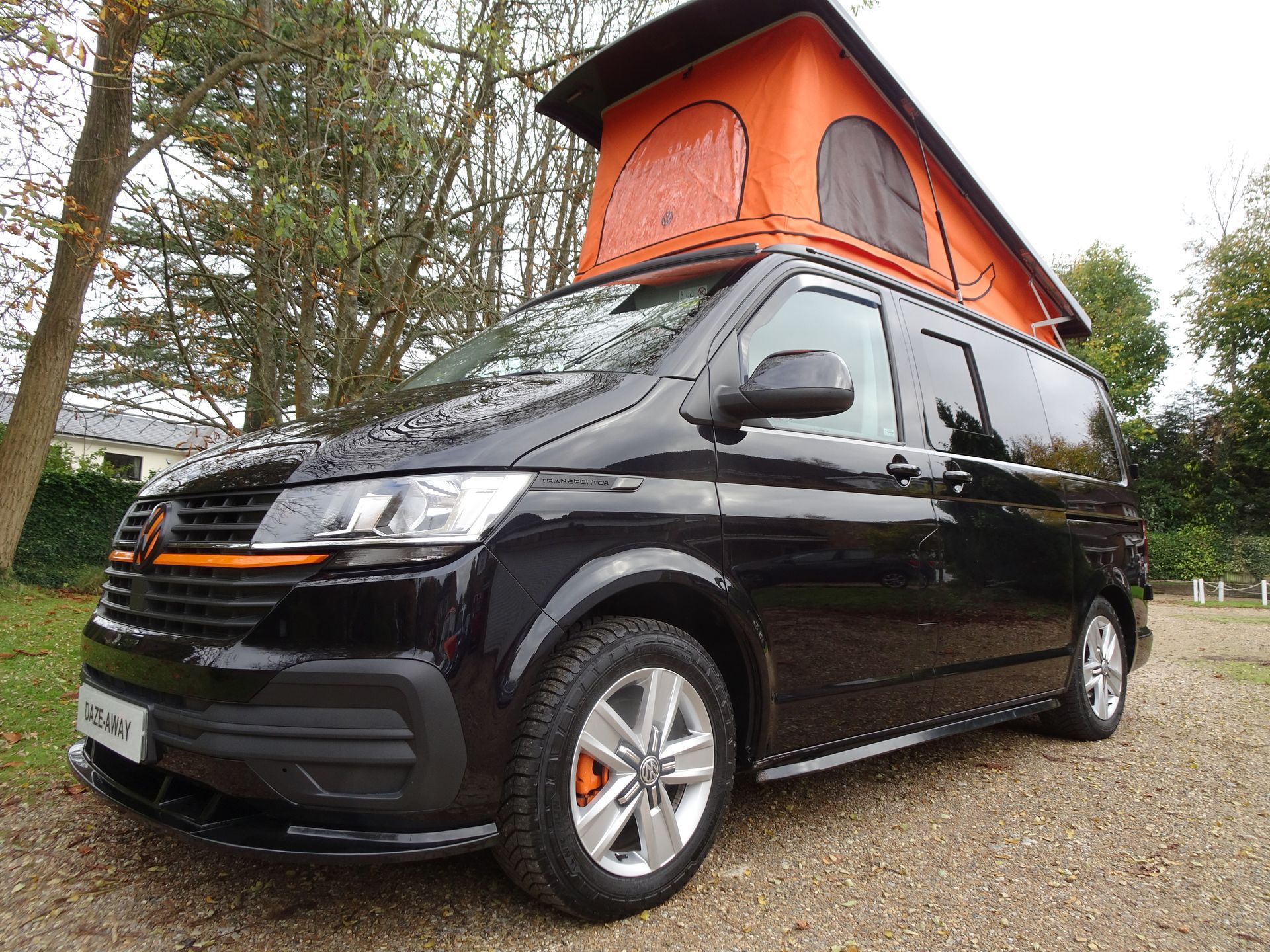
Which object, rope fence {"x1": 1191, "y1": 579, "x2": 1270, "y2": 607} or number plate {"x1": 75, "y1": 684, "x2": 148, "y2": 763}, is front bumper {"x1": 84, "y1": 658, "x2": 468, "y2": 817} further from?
rope fence {"x1": 1191, "y1": 579, "x2": 1270, "y2": 607}

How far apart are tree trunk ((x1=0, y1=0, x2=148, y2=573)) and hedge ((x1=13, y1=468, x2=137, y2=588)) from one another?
12.6 ft

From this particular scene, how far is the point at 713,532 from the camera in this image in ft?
7.57

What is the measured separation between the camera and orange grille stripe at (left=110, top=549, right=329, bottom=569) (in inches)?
71.8

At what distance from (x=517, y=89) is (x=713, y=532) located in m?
8.72

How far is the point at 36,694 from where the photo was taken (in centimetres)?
412

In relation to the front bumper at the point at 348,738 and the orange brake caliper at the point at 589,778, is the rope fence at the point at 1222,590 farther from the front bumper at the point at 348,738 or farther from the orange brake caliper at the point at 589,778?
the front bumper at the point at 348,738

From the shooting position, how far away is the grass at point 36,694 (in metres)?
3.10

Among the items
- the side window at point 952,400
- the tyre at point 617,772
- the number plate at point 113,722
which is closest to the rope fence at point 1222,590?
the side window at point 952,400

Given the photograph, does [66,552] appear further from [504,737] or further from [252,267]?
[504,737]

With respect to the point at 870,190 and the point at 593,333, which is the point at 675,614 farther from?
the point at 870,190

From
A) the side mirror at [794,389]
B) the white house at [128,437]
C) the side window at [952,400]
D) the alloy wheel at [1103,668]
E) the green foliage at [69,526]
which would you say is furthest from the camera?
the green foliage at [69,526]

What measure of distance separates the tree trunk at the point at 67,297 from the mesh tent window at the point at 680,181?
5597 mm

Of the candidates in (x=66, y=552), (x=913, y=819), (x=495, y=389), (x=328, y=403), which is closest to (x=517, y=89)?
(x=328, y=403)

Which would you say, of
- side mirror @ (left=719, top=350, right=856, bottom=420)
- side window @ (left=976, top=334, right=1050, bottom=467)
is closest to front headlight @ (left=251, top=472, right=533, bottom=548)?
side mirror @ (left=719, top=350, right=856, bottom=420)
